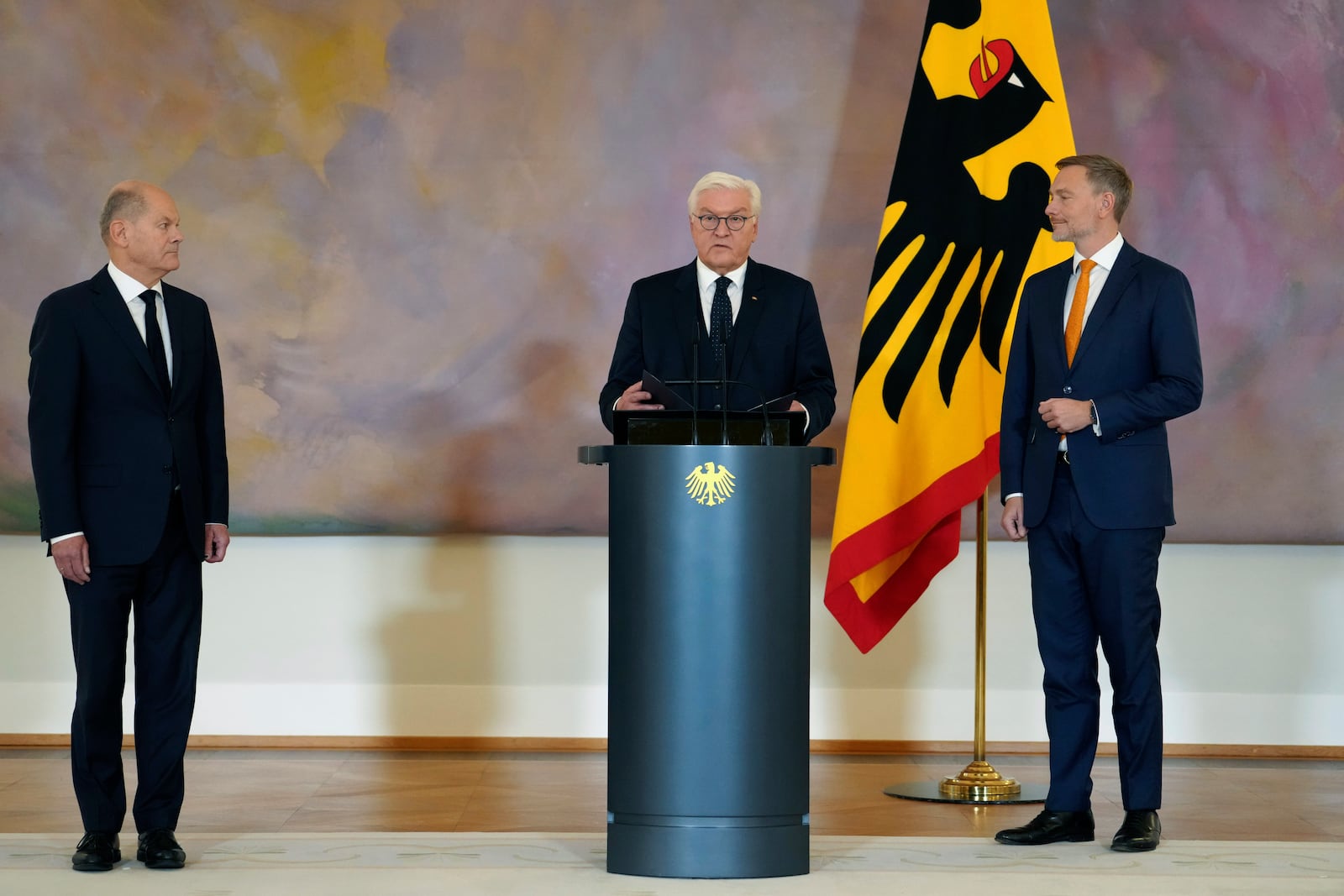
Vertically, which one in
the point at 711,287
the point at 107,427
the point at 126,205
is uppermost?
the point at 126,205

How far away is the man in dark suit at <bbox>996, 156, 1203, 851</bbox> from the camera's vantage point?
3541 mm

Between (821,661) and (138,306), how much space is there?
2898mm

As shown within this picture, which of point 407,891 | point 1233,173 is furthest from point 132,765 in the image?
point 1233,173

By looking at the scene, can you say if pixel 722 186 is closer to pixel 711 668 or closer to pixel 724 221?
pixel 724 221

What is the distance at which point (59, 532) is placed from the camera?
3271mm

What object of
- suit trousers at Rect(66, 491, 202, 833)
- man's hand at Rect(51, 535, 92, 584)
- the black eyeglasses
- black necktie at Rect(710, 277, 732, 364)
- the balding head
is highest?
the black eyeglasses

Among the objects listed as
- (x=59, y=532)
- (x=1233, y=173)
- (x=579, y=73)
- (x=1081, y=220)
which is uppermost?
(x=579, y=73)

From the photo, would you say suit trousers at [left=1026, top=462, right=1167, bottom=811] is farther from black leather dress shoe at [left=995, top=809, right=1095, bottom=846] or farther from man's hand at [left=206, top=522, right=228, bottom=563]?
man's hand at [left=206, top=522, right=228, bottom=563]

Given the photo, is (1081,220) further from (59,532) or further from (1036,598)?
(59,532)

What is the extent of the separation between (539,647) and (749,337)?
205 cm

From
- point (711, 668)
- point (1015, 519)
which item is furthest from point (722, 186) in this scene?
point (711, 668)

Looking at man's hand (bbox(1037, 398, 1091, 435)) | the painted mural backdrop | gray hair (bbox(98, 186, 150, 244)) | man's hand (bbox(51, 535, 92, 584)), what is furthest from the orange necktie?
man's hand (bbox(51, 535, 92, 584))

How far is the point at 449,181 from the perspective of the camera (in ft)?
17.4

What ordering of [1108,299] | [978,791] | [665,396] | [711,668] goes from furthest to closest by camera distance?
[978,791] < [1108,299] < [665,396] < [711,668]
